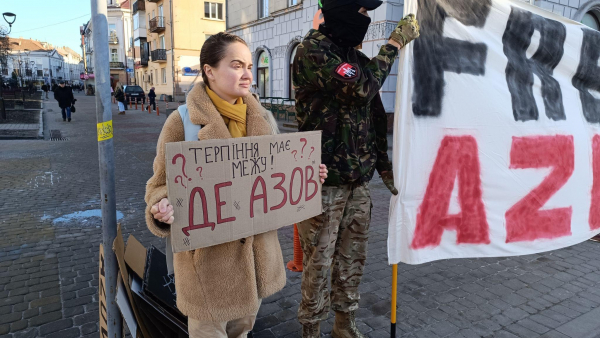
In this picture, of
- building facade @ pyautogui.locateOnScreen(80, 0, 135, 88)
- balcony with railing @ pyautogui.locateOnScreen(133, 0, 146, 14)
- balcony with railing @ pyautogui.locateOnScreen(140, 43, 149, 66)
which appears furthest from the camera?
building facade @ pyautogui.locateOnScreen(80, 0, 135, 88)

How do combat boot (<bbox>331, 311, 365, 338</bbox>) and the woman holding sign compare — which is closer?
the woman holding sign

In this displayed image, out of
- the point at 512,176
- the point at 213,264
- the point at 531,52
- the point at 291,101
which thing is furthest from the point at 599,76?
the point at 291,101

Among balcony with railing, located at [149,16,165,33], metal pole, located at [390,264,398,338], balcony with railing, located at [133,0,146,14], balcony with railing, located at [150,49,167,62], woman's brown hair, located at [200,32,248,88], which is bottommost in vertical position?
metal pole, located at [390,264,398,338]

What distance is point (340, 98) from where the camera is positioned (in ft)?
7.63

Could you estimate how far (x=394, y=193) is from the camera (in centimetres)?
259

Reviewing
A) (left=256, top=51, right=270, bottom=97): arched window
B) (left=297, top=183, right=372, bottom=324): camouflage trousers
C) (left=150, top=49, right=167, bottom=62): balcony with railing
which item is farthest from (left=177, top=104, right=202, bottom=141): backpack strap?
(left=150, top=49, right=167, bottom=62): balcony with railing

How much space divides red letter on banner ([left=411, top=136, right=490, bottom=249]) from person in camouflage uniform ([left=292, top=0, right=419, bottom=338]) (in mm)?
321

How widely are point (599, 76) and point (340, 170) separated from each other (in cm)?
246

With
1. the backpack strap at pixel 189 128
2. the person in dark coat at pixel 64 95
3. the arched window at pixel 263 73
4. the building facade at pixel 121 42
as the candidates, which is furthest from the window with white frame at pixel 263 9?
the building facade at pixel 121 42

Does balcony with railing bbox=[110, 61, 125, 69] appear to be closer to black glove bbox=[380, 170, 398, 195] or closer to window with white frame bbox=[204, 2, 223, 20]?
window with white frame bbox=[204, 2, 223, 20]

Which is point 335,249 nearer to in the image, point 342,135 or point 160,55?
point 342,135

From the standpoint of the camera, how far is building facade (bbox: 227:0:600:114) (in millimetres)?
13180

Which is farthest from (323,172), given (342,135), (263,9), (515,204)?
(263,9)

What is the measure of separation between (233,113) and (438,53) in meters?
1.48
